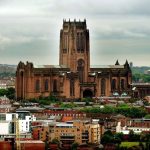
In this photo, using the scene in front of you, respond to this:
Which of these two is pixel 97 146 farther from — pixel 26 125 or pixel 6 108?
pixel 6 108

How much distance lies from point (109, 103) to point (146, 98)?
444 inches

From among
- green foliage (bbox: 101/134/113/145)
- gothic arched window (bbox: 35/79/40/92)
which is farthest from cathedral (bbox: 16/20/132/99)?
green foliage (bbox: 101/134/113/145)

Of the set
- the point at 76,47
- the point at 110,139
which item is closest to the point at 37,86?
the point at 76,47

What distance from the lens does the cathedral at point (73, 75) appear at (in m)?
130

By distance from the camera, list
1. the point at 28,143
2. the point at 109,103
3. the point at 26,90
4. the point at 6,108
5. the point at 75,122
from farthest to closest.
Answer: the point at 26,90 < the point at 109,103 < the point at 6,108 < the point at 75,122 < the point at 28,143

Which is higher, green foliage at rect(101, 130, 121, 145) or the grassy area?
green foliage at rect(101, 130, 121, 145)

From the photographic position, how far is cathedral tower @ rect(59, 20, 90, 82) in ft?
438

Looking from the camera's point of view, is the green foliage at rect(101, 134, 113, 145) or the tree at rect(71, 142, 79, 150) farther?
the green foliage at rect(101, 134, 113, 145)

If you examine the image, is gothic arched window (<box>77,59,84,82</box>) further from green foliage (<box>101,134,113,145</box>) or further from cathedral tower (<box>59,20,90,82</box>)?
green foliage (<box>101,134,113,145</box>)

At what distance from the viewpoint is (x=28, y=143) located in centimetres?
7188

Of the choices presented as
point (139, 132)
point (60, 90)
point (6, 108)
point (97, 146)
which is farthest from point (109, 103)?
point (97, 146)

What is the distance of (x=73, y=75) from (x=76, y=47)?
199 inches

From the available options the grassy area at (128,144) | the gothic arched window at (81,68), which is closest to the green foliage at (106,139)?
the grassy area at (128,144)

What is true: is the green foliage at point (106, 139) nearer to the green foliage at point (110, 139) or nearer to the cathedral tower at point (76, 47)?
the green foliage at point (110, 139)
